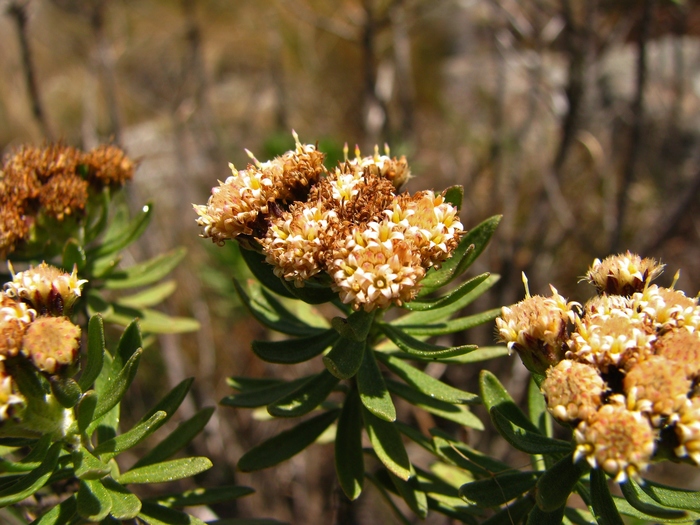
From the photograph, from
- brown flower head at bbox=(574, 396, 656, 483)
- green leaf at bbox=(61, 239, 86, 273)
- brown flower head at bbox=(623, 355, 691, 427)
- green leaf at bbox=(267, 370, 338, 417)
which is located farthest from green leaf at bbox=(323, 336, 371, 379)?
green leaf at bbox=(61, 239, 86, 273)

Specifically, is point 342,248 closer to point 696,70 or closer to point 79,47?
point 79,47

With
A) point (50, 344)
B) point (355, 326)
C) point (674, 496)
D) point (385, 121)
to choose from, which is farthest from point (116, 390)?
point (385, 121)

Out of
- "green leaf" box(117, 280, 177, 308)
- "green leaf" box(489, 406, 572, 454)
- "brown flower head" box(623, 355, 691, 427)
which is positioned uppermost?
"green leaf" box(117, 280, 177, 308)

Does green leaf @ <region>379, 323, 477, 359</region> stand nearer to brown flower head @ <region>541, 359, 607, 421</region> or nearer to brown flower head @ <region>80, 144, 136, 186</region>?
brown flower head @ <region>541, 359, 607, 421</region>

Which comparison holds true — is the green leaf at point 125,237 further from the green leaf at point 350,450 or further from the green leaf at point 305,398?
the green leaf at point 350,450

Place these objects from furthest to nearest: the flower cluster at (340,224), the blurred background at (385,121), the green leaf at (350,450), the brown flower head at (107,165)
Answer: the blurred background at (385,121) → the brown flower head at (107,165) → the green leaf at (350,450) → the flower cluster at (340,224)

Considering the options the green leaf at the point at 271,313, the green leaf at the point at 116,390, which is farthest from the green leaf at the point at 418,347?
the green leaf at the point at 116,390
